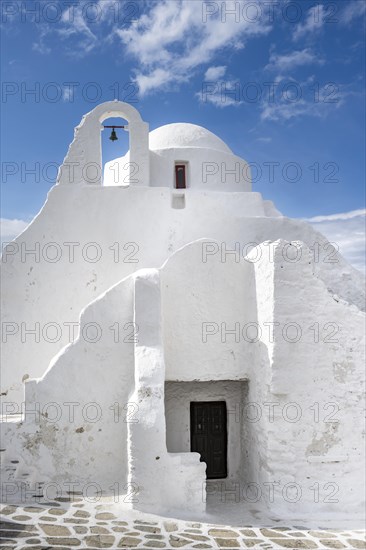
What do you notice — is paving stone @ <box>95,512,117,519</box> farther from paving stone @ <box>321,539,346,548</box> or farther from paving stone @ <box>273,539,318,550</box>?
paving stone @ <box>321,539,346,548</box>

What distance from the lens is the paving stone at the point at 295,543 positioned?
685cm

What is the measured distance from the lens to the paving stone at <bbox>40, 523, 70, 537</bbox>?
669 centimetres

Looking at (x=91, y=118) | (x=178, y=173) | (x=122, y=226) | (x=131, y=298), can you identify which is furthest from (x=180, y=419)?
(x=91, y=118)

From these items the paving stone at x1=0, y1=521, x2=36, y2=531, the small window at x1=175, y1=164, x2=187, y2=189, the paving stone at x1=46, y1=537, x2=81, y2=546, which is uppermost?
the small window at x1=175, y1=164, x2=187, y2=189

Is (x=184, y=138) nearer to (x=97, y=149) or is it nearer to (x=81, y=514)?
(x=97, y=149)

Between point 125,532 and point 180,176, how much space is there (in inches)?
345

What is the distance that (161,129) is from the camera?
13.8m

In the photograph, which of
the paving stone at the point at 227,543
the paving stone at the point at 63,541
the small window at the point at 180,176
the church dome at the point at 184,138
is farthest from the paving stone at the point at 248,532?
the church dome at the point at 184,138

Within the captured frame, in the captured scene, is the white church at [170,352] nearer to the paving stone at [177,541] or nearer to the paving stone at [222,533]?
the paving stone at [222,533]

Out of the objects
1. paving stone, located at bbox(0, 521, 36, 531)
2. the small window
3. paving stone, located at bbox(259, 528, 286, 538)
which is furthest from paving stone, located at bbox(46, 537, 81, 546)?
the small window

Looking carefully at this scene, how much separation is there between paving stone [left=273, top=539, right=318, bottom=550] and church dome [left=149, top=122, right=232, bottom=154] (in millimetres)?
9599

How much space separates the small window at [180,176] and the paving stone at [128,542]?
8.59 metres

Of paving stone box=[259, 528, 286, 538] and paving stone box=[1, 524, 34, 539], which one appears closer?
paving stone box=[1, 524, 34, 539]

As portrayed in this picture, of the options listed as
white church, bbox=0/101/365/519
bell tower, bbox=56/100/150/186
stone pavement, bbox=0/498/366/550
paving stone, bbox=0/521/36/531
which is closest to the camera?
stone pavement, bbox=0/498/366/550
